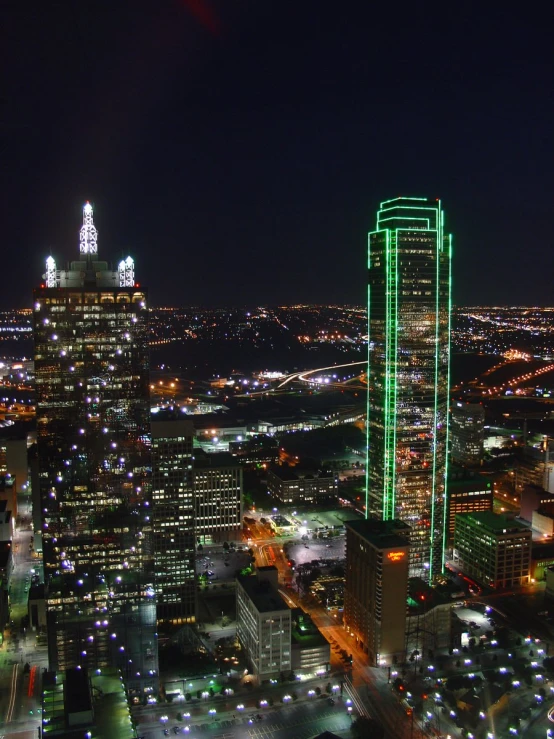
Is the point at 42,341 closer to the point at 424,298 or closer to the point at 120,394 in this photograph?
the point at 120,394

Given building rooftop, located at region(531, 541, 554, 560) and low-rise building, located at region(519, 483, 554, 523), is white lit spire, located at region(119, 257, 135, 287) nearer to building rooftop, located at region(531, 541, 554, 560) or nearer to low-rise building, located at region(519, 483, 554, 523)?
building rooftop, located at region(531, 541, 554, 560)

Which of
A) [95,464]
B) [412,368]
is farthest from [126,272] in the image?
[412,368]

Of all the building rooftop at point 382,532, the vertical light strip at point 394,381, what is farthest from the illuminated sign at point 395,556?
the vertical light strip at point 394,381

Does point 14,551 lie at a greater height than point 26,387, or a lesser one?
lesser

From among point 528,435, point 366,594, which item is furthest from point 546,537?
point 528,435

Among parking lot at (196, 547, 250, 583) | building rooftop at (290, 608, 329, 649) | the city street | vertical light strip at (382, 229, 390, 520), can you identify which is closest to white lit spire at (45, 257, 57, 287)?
the city street

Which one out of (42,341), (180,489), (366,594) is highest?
(42,341)
